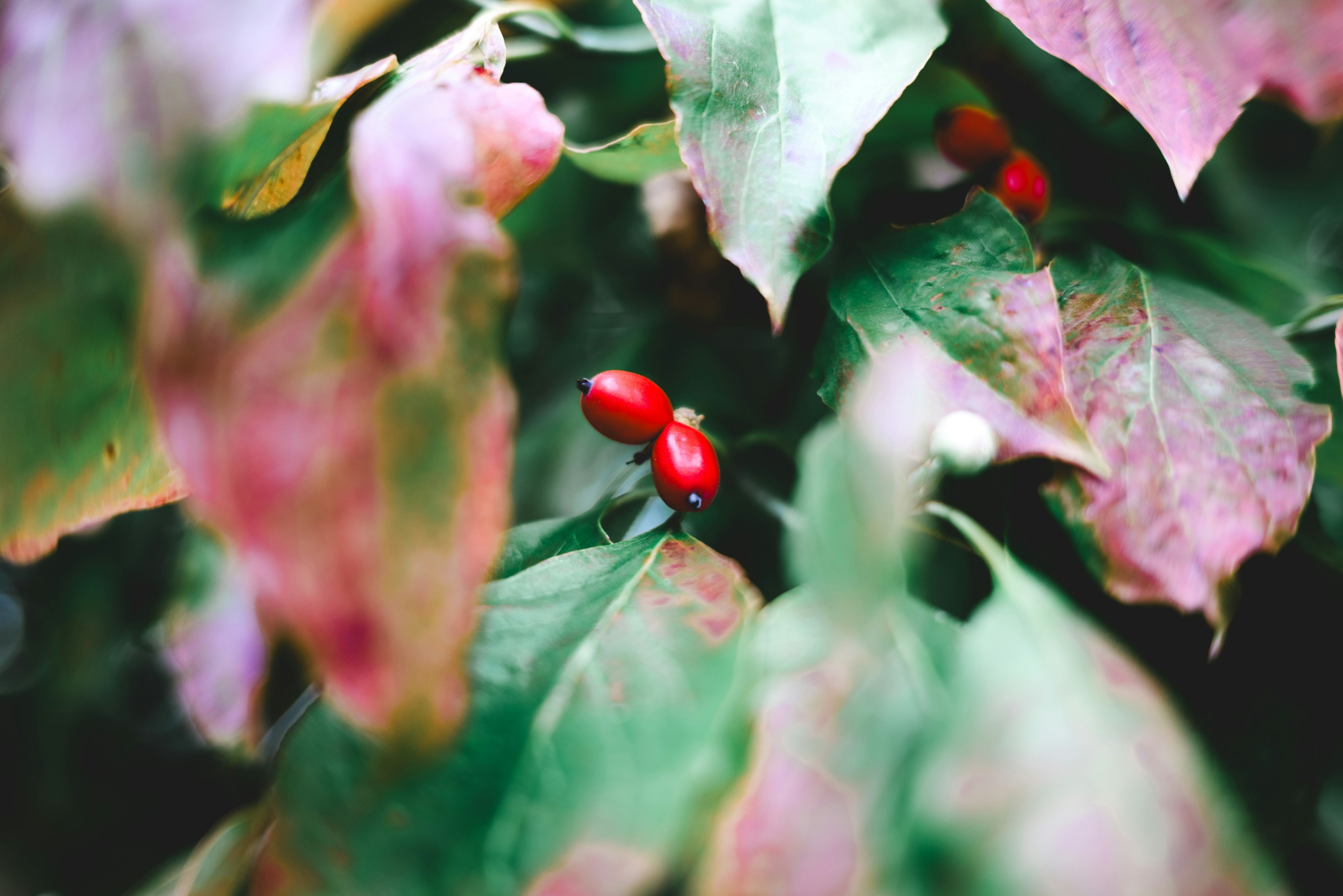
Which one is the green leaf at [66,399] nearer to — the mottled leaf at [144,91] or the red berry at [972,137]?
the mottled leaf at [144,91]

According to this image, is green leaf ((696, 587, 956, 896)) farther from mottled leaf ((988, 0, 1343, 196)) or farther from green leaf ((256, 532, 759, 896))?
mottled leaf ((988, 0, 1343, 196))

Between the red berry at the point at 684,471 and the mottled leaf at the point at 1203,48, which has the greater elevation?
the mottled leaf at the point at 1203,48

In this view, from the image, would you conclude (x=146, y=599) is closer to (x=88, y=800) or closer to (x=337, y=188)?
(x=88, y=800)

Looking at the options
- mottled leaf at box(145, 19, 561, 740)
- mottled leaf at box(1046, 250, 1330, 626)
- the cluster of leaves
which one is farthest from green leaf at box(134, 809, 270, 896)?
mottled leaf at box(1046, 250, 1330, 626)

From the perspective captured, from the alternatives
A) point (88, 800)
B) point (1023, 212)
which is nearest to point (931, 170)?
point (1023, 212)

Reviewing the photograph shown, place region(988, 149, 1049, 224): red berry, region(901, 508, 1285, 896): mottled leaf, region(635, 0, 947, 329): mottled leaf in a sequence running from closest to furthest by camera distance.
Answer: region(901, 508, 1285, 896): mottled leaf
region(635, 0, 947, 329): mottled leaf
region(988, 149, 1049, 224): red berry

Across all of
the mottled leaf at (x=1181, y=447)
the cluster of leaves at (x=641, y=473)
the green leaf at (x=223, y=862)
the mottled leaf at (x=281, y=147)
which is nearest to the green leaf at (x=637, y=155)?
the cluster of leaves at (x=641, y=473)

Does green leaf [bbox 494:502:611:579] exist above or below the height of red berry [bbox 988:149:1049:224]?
below

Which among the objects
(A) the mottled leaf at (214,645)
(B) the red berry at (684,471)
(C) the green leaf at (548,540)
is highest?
(B) the red berry at (684,471)
